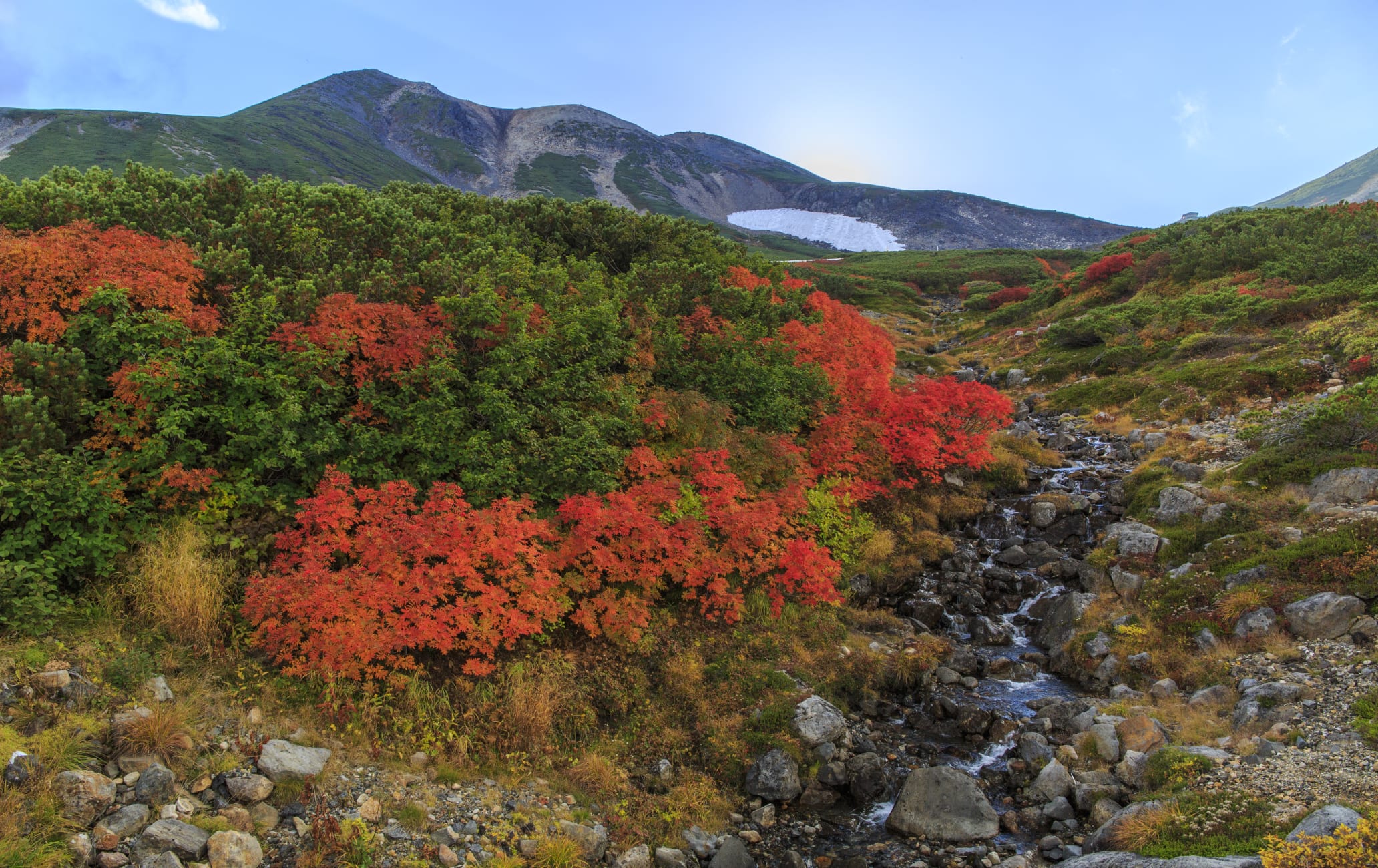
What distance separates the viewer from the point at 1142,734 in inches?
441

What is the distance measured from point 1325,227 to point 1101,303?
12380 millimetres

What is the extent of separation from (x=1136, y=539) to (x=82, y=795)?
20424mm

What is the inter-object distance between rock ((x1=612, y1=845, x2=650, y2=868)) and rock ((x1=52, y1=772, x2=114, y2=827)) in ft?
19.3

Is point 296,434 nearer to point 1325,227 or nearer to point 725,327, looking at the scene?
point 725,327

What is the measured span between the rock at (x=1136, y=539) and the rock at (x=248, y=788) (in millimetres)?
18533

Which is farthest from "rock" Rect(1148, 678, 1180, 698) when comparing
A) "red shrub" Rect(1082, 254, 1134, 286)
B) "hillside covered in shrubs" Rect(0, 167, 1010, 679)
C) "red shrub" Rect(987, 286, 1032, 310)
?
"red shrub" Rect(987, 286, 1032, 310)

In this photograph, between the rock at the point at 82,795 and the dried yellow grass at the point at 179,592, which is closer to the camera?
the rock at the point at 82,795

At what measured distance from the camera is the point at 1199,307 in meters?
33.5

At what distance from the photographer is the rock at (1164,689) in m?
12.5

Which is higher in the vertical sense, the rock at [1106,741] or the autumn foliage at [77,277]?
the autumn foliage at [77,277]

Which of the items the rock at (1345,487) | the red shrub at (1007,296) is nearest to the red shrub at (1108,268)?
the red shrub at (1007,296)

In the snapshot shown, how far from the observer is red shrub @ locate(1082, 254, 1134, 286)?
47969 mm

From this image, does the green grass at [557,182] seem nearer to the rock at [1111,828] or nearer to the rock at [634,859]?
the rock at [634,859]

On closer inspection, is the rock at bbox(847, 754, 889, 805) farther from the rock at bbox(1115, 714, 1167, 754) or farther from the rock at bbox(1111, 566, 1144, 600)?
the rock at bbox(1111, 566, 1144, 600)
